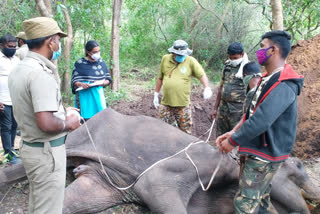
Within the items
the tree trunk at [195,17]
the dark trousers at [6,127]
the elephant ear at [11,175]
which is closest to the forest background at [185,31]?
the tree trunk at [195,17]

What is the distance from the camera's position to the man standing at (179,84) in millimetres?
4520

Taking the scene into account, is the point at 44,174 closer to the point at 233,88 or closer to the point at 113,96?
the point at 233,88

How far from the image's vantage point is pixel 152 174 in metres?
2.96

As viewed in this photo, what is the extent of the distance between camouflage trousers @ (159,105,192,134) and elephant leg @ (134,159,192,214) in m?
1.58

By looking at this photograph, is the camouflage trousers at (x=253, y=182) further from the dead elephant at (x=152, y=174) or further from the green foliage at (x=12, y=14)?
the green foliage at (x=12, y=14)

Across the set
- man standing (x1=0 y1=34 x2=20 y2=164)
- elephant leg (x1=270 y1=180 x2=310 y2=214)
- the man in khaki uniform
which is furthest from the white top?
elephant leg (x1=270 y1=180 x2=310 y2=214)

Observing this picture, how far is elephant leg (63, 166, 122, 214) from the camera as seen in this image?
2863 millimetres

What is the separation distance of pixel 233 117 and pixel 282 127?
6.75ft

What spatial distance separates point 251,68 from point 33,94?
9.82 feet

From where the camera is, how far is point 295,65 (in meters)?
5.31

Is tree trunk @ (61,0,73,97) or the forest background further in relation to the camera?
the forest background

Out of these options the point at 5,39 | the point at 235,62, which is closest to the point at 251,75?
the point at 235,62

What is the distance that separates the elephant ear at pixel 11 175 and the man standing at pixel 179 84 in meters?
2.36

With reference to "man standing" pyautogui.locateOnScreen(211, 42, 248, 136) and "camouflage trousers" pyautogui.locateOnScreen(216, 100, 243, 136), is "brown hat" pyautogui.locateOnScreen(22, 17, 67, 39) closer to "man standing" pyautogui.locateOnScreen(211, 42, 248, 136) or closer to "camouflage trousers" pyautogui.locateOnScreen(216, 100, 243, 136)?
"man standing" pyautogui.locateOnScreen(211, 42, 248, 136)
